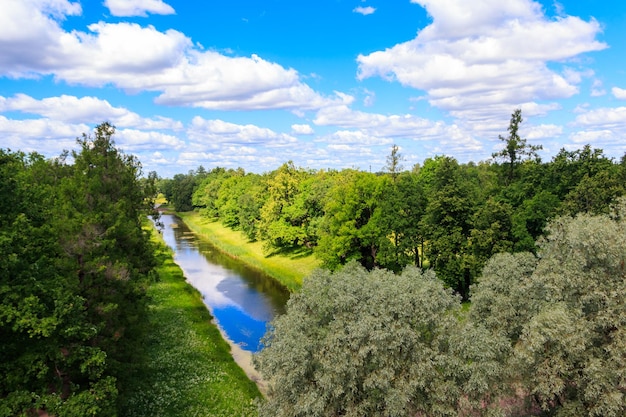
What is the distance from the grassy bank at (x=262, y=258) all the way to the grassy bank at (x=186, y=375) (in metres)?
12.3

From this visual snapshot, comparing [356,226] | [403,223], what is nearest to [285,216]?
[356,226]

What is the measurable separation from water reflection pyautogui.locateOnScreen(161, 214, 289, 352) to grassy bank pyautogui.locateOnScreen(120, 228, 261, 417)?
7.91 feet

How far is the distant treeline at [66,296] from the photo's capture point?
57.2ft

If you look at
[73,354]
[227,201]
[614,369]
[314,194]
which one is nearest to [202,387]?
[73,354]

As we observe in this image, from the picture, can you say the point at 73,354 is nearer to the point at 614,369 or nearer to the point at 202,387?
the point at 202,387

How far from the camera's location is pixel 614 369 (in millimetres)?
17750

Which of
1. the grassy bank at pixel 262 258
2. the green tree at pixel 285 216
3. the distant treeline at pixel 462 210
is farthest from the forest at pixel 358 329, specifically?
the green tree at pixel 285 216

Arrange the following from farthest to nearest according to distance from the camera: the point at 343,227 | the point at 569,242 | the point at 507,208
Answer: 1. the point at 343,227
2. the point at 507,208
3. the point at 569,242

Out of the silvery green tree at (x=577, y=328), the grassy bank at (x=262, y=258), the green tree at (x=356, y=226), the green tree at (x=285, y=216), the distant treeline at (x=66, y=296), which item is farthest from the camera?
the green tree at (x=285, y=216)

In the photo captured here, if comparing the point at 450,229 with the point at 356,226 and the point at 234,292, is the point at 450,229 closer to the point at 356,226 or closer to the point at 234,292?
the point at 356,226

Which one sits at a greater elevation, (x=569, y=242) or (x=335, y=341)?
(x=569, y=242)

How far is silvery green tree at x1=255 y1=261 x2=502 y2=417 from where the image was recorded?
58.0 feet

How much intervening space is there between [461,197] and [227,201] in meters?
77.6

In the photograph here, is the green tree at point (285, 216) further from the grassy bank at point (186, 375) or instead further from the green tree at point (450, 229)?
the green tree at point (450, 229)
